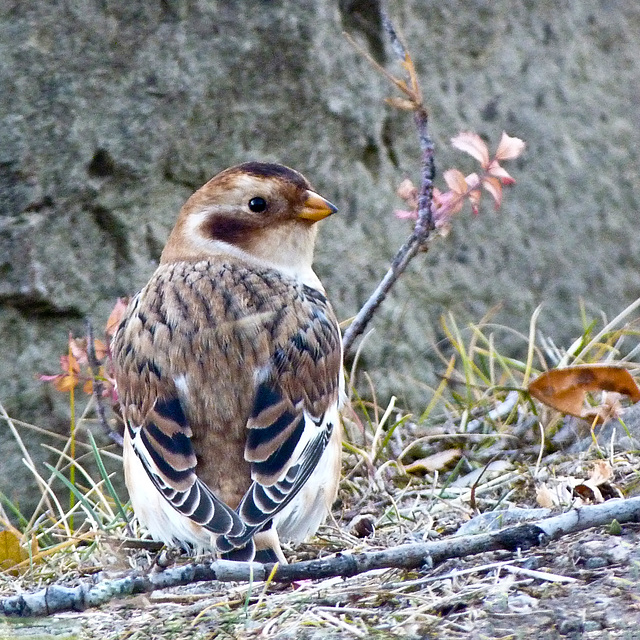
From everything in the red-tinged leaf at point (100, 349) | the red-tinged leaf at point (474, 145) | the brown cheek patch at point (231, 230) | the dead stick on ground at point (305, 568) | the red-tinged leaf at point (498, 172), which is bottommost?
the red-tinged leaf at point (100, 349)

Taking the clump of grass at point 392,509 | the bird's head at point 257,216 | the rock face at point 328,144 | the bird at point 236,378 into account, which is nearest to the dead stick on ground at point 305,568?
the clump of grass at point 392,509

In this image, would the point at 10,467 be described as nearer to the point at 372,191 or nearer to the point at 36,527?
the point at 36,527

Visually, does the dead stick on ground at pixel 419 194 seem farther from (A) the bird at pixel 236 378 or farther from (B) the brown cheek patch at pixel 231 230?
(B) the brown cheek patch at pixel 231 230

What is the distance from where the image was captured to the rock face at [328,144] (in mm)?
5008

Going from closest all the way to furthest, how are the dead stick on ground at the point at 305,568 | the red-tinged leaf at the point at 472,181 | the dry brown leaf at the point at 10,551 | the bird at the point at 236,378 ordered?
the dead stick on ground at the point at 305,568 < the bird at the point at 236,378 < the dry brown leaf at the point at 10,551 < the red-tinged leaf at the point at 472,181

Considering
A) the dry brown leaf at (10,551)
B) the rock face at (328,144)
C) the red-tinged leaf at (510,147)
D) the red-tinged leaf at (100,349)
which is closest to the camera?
the dry brown leaf at (10,551)

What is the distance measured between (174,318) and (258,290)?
0.36m

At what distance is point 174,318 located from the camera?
158 inches

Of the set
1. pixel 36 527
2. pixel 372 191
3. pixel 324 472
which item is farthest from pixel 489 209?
pixel 36 527

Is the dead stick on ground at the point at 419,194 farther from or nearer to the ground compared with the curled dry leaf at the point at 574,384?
Answer: farther from the ground

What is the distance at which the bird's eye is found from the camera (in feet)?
14.5

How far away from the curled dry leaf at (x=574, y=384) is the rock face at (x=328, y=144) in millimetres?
A: 1216

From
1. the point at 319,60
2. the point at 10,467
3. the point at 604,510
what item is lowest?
the point at 10,467

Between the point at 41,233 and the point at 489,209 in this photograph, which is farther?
the point at 489,209
